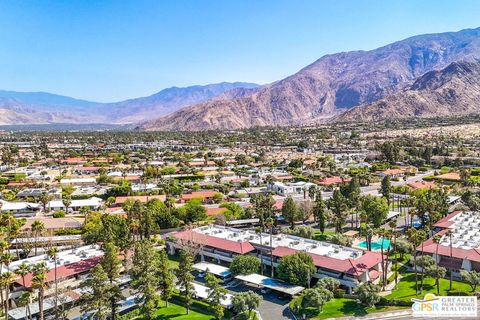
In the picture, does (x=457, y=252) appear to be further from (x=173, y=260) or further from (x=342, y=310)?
(x=173, y=260)

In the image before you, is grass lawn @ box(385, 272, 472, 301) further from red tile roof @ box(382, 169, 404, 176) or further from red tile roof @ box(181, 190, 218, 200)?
red tile roof @ box(382, 169, 404, 176)

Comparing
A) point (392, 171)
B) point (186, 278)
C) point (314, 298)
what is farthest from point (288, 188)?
point (314, 298)

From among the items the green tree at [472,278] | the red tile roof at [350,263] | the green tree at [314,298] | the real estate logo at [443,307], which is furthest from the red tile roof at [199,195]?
the real estate logo at [443,307]

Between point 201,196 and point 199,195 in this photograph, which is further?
point 199,195

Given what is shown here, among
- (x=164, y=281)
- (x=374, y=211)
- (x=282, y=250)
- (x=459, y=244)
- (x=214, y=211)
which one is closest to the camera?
(x=164, y=281)

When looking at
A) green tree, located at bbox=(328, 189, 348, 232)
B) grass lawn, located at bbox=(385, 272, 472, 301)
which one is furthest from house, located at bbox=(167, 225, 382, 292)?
green tree, located at bbox=(328, 189, 348, 232)
